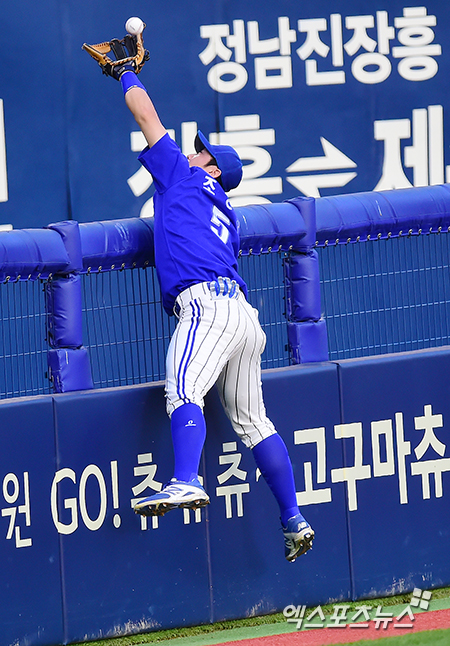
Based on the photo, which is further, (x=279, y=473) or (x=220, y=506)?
(x=220, y=506)

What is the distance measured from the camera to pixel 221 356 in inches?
129

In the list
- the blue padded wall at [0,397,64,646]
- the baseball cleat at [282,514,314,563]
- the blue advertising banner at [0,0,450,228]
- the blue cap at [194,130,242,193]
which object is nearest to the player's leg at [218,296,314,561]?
the baseball cleat at [282,514,314,563]

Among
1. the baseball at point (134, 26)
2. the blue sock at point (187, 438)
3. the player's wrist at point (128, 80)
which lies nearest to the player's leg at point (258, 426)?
the blue sock at point (187, 438)

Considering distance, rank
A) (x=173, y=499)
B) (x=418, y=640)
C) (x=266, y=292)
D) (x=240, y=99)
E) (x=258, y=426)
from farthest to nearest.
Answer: (x=240, y=99) < (x=266, y=292) < (x=258, y=426) < (x=418, y=640) < (x=173, y=499)

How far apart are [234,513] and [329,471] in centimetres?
39

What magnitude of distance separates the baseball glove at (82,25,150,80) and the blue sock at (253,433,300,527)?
1324 mm

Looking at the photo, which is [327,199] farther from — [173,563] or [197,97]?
[197,97]

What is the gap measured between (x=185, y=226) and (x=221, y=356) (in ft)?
1.45

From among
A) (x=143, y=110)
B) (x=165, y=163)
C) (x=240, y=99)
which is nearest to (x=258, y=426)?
(x=165, y=163)

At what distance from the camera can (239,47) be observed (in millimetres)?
7328

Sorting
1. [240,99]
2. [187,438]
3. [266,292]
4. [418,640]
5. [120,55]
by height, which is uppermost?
[240,99]

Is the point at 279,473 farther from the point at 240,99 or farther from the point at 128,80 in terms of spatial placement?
the point at 240,99

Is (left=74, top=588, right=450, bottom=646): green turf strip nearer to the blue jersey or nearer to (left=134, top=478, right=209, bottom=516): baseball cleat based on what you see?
(left=134, top=478, right=209, bottom=516): baseball cleat

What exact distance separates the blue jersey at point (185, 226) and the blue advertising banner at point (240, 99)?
3786mm
